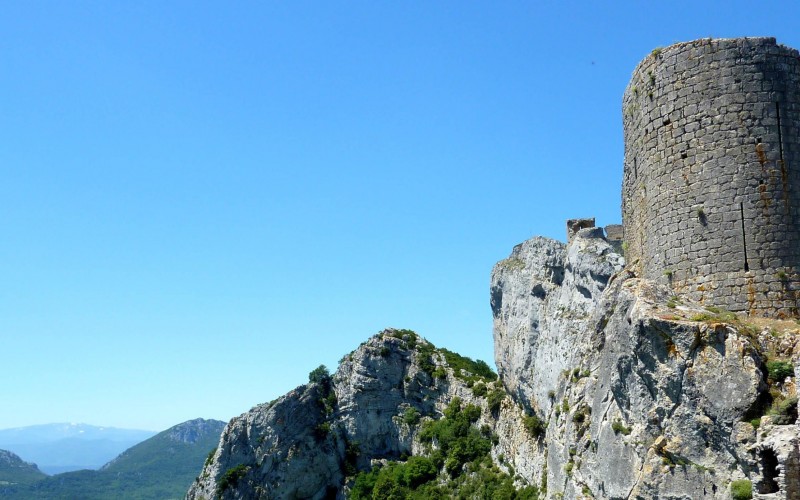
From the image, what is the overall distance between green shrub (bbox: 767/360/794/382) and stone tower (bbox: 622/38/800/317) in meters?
2.09

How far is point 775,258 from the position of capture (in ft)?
55.9

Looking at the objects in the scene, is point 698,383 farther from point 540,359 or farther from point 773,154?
point 540,359

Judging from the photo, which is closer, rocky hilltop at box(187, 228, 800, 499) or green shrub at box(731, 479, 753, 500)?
green shrub at box(731, 479, 753, 500)

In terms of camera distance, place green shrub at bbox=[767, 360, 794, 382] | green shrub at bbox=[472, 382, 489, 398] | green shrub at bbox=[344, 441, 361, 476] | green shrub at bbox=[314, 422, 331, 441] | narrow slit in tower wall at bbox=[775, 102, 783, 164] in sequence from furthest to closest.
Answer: green shrub at bbox=[314, 422, 331, 441], green shrub at bbox=[344, 441, 361, 476], green shrub at bbox=[472, 382, 489, 398], narrow slit in tower wall at bbox=[775, 102, 783, 164], green shrub at bbox=[767, 360, 794, 382]

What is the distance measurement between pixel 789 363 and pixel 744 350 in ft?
2.79

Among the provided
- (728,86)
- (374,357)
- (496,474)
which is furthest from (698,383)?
(374,357)

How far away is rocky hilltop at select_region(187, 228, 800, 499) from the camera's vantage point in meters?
15.1

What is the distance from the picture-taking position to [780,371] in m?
14.9

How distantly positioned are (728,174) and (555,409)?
40.1ft

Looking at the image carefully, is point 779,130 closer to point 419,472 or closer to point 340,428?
point 419,472

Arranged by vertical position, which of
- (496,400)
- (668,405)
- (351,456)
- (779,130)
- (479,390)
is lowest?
(351,456)

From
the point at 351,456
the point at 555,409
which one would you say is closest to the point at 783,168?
the point at 555,409

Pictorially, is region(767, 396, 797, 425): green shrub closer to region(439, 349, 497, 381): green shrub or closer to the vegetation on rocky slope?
the vegetation on rocky slope

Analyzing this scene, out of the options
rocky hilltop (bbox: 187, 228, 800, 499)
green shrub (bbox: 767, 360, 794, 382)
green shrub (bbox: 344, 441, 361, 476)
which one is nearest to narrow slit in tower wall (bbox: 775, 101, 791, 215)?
rocky hilltop (bbox: 187, 228, 800, 499)
